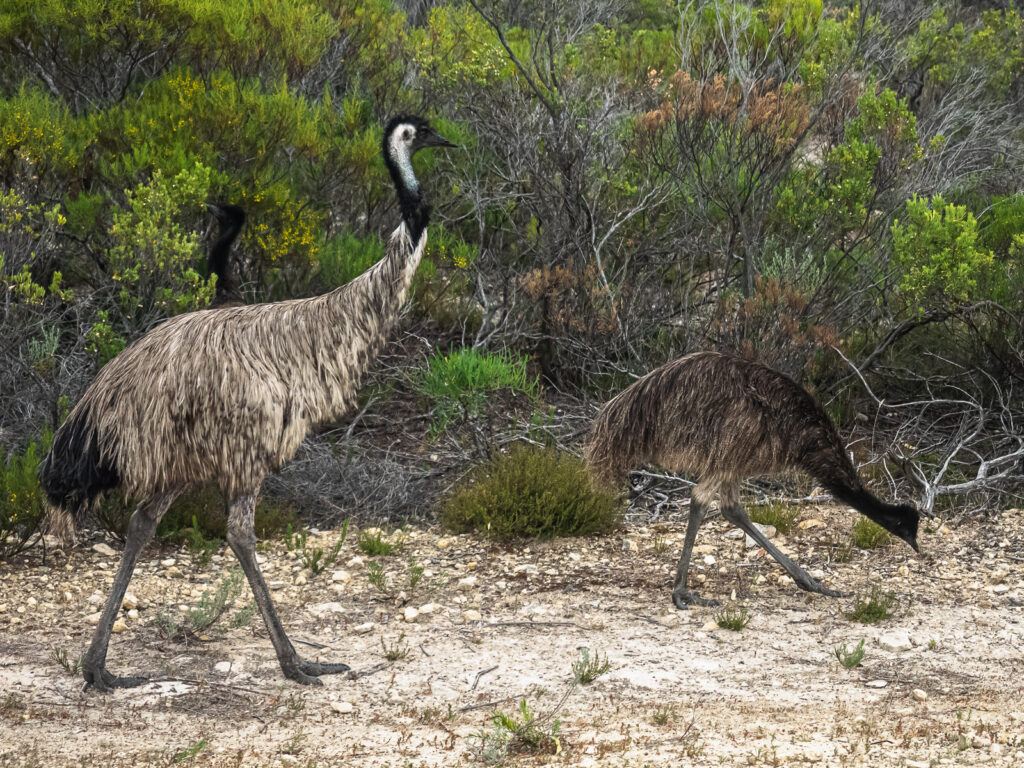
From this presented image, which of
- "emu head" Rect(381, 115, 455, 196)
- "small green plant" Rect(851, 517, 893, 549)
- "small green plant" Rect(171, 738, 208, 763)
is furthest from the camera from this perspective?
"small green plant" Rect(851, 517, 893, 549)

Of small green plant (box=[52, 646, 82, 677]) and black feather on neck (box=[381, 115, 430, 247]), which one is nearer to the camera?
small green plant (box=[52, 646, 82, 677])

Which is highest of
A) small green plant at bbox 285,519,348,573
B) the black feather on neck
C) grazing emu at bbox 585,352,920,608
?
the black feather on neck

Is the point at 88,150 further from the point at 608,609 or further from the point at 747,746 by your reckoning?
the point at 747,746

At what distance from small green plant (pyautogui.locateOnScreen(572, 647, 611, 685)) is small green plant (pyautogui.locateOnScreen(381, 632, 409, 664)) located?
0.75 m

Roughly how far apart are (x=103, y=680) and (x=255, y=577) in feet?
2.31

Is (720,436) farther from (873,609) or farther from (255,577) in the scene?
(255,577)

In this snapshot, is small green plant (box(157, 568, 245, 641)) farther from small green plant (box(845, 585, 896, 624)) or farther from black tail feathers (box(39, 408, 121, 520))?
small green plant (box(845, 585, 896, 624))

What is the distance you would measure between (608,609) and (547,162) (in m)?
3.91

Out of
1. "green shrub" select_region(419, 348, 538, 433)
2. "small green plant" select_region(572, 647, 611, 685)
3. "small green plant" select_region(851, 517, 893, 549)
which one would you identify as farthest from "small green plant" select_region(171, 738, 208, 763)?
"small green plant" select_region(851, 517, 893, 549)

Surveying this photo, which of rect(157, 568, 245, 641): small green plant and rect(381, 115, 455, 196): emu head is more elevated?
rect(381, 115, 455, 196): emu head

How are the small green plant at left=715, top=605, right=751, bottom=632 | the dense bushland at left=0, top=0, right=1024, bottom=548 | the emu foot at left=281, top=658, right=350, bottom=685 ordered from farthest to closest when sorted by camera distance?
the dense bushland at left=0, top=0, right=1024, bottom=548 < the small green plant at left=715, top=605, right=751, bottom=632 < the emu foot at left=281, top=658, right=350, bottom=685

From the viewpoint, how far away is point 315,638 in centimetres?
558

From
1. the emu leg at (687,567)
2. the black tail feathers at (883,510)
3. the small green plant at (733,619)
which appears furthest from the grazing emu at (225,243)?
the black tail feathers at (883,510)

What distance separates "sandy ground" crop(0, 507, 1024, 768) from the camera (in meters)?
4.34
